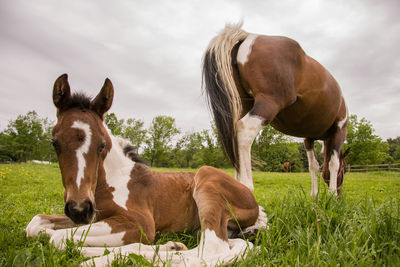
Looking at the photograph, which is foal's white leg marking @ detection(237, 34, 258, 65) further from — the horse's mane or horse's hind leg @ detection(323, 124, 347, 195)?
horse's hind leg @ detection(323, 124, 347, 195)

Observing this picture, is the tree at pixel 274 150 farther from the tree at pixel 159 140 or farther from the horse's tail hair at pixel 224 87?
the horse's tail hair at pixel 224 87

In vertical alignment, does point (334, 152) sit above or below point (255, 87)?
below

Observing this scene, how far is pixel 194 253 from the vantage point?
207cm

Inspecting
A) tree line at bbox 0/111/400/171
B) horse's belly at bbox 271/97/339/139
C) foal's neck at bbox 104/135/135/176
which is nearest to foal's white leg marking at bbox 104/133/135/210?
foal's neck at bbox 104/135/135/176

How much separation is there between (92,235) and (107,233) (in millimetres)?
129

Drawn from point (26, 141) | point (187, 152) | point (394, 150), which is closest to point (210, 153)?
point (187, 152)

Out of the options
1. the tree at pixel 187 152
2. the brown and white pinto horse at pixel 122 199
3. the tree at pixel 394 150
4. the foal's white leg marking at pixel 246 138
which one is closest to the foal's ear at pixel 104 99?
the brown and white pinto horse at pixel 122 199

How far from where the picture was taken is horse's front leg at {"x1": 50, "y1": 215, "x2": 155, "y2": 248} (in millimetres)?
2072

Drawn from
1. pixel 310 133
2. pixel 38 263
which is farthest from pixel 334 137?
pixel 38 263

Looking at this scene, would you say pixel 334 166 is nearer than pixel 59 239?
No

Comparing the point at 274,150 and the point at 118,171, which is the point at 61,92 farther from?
the point at 274,150

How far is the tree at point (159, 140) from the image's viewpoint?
44.9m

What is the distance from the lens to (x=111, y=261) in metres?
1.70

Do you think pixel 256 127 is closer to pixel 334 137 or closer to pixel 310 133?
pixel 310 133
